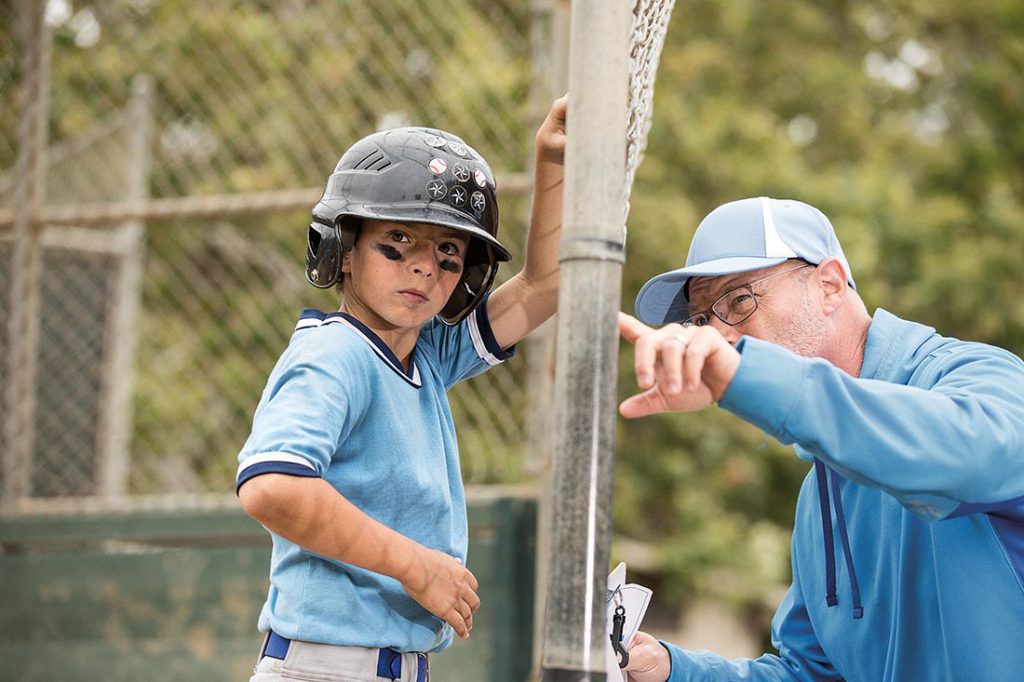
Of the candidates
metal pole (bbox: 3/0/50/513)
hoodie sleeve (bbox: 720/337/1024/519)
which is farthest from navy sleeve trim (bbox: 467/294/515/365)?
metal pole (bbox: 3/0/50/513)

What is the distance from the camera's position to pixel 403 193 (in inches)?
92.4

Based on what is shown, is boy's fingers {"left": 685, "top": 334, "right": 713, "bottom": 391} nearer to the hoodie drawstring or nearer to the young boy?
the young boy

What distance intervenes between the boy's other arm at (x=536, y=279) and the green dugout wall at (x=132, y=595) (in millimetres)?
2679

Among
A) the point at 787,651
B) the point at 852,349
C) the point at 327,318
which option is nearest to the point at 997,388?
the point at 852,349

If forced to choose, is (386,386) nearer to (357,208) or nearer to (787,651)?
(357,208)

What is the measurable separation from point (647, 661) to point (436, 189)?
109 centimetres

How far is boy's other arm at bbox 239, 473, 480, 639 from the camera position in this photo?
2004mm

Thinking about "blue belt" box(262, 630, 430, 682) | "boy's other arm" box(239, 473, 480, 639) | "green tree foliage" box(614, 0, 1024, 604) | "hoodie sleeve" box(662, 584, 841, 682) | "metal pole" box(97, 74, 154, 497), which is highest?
"green tree foliage" box(614, 0, 1024, 604)

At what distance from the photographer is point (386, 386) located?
7.66ft

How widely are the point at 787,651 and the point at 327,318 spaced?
52.4 inches

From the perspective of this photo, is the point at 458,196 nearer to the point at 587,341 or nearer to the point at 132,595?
the point at 587,341

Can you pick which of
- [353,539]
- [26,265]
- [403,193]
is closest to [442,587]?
[353,539]

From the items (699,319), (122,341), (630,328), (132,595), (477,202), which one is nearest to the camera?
(630,328)

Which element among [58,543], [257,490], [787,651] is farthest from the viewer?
[58,543]
